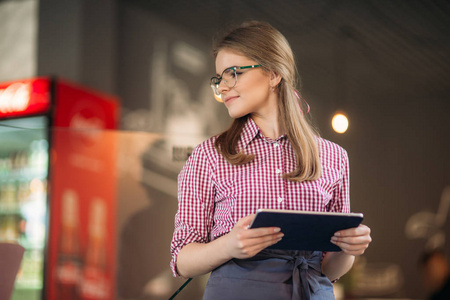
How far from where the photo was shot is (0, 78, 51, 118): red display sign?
130 inches

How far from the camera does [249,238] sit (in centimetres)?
100

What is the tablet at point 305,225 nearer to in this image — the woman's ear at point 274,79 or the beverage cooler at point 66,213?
the woman's ear at point 274,79

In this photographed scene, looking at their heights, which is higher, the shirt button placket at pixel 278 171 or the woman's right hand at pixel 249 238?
the shirt button placket at pixel 278 171

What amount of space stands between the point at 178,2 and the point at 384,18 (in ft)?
5.33

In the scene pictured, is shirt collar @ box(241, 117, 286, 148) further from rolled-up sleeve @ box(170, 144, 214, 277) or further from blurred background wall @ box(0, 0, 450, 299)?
blurred background wall @ box(0, 0, 450, 299)

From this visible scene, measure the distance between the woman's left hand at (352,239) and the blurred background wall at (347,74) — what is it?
1893 mm

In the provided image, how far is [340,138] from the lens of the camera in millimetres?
2178

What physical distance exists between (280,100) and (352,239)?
0.41m

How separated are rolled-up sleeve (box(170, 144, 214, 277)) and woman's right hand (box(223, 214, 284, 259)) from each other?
17 cm

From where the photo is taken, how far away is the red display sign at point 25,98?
3312mm

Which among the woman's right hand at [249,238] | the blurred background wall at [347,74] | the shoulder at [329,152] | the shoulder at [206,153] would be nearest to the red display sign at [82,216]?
the blurred background wall at [347,74]

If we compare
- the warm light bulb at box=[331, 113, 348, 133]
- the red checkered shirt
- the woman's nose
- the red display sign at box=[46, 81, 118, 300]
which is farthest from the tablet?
the red display sign at box=[46, 81, 118, 300]

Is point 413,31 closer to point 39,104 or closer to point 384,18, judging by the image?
point 384,18

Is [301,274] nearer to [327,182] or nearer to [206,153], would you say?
[327,182]
